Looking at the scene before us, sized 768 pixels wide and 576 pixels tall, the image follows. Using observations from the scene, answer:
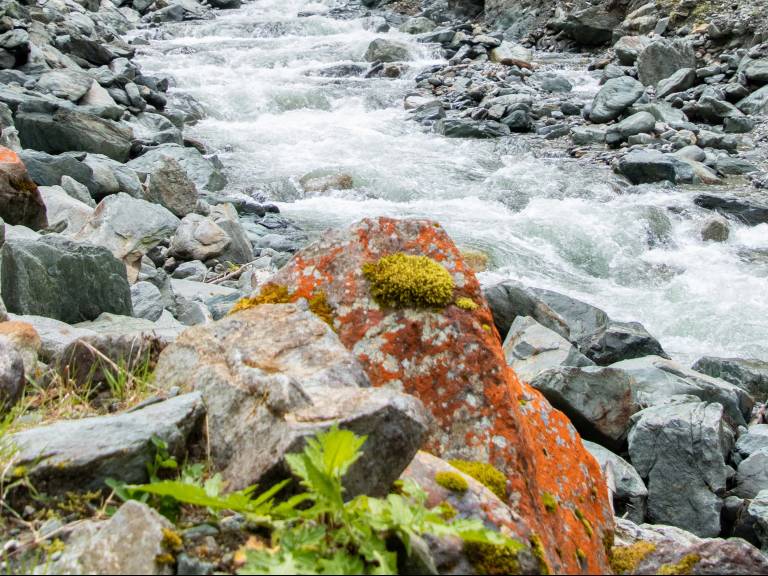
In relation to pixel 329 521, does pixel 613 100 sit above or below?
below

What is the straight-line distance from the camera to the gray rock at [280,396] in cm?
222

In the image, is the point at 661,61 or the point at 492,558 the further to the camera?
the point at 661,61

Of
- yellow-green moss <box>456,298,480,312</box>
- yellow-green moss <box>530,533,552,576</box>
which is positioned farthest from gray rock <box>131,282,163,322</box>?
yellow-green moss <box>530,533,552,576</box>

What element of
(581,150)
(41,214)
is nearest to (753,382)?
(41,214)

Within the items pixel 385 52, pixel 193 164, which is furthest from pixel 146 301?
pixel 385 52

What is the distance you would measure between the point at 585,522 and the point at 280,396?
144 centimetres

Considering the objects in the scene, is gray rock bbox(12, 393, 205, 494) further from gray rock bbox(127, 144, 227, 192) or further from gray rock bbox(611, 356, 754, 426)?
gray rock bbox(127, 144, 227, 192)

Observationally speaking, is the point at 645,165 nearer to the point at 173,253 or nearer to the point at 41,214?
the point at 173,253

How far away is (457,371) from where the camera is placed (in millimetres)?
3109

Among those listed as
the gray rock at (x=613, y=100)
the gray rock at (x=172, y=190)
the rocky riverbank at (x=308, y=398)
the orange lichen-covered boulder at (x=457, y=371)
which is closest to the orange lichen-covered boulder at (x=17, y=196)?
the rocky riverbank at (x=308, y=398)

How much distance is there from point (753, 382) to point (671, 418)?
246cm

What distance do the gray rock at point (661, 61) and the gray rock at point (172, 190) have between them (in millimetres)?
15915

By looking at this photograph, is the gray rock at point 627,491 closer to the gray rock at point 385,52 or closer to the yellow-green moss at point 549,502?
the yellow-green moss at point 549,502

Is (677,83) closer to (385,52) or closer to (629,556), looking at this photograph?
(385,52)
